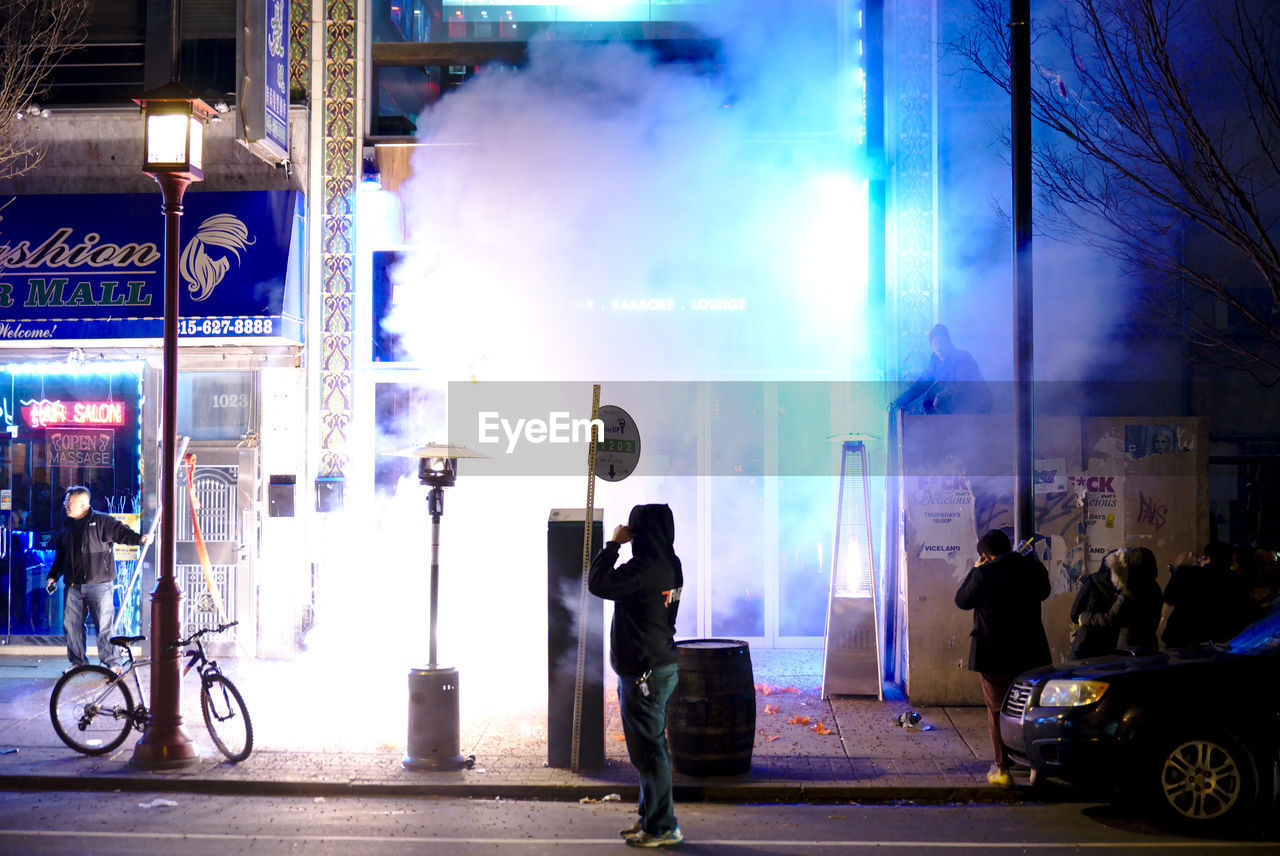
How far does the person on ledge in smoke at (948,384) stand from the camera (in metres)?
9.20

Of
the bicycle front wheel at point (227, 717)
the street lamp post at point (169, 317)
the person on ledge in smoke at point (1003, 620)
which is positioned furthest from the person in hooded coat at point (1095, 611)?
the street lamp post at point (169, 317)

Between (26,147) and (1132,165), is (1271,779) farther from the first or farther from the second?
(26,147)

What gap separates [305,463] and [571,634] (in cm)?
469

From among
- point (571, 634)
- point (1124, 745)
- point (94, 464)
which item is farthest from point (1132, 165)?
point (94, 464)

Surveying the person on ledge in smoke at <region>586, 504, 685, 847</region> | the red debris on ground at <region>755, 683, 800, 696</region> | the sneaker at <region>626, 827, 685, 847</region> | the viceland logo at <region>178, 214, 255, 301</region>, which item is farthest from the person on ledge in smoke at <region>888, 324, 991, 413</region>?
the viceland logo at <region>178, 214, 255, 301</region>

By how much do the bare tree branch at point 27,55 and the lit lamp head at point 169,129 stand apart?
3179 millimetres

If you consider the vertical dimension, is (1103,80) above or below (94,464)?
above

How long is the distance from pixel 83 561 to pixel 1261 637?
8.64 meters

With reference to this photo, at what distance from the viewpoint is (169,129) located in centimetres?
716

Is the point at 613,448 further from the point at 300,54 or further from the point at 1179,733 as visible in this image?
the point at 300,54

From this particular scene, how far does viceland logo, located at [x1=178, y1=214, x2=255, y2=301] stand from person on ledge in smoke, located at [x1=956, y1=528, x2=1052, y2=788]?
7.20 metres

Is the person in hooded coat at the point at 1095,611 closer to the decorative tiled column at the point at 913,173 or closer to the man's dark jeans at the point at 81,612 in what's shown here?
the decorative tiled column at the point at 913,173

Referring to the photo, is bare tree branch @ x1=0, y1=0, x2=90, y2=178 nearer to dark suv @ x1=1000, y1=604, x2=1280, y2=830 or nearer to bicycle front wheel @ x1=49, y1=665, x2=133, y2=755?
bicycle front wheel @ x1=49, y1=665, x2=133, y2=755

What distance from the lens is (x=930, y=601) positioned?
8547mm
